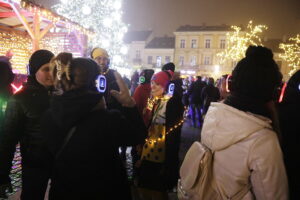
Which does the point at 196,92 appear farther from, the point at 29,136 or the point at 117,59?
the point at 117,59

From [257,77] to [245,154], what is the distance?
542 millimetres

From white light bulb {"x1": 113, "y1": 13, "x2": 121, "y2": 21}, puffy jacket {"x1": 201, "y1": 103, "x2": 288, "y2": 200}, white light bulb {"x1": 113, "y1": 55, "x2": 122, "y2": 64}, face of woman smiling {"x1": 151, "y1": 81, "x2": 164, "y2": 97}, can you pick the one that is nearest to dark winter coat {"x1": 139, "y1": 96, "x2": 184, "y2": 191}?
face of woman smiling {"x1": 151, "y1": 81, "x2": 164, "y2": 97}

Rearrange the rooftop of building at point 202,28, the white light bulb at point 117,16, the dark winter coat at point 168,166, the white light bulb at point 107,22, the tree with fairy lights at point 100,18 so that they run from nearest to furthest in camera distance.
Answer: the dark winter coat at point 168,166 → the tree with fairy lights at point 100,18 → the white light bulb at point 107,22 → the white light bulb at point 117,16 → the rooftop of building at point 202,28

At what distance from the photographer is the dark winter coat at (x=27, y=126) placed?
7.68 feet

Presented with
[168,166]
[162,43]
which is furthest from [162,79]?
[162,43]

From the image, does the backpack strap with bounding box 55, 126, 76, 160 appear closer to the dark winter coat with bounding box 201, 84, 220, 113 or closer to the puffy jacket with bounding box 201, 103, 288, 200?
the puffy jacket with bounding box 201, 103, 288, 200

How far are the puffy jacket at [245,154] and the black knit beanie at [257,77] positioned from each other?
0.16 meters

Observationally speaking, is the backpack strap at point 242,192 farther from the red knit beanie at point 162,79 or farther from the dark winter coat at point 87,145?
the red knit beanie at point 162,79

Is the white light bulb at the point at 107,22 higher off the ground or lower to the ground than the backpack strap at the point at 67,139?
higher

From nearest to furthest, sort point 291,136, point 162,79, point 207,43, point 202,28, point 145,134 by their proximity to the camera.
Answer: point 145,134 → point 291,136 → point 162,79 → point 207,43 → point 202,28

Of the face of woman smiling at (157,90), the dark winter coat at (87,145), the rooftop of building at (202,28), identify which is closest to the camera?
the dark winter coat at (87,145)

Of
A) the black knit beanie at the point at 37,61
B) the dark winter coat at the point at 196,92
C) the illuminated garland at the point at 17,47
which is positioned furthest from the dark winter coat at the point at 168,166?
the illuminated garland at the point at 17,47

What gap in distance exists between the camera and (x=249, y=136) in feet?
4.98

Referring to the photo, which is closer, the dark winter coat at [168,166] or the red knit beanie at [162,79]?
the dark winter coat at [168,166]
